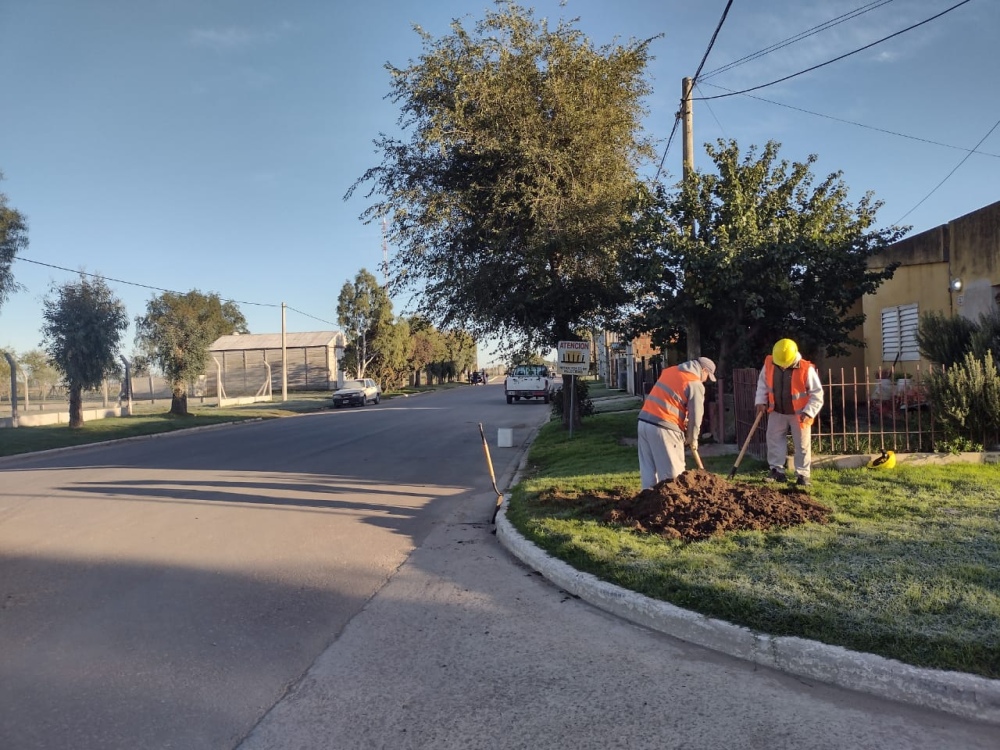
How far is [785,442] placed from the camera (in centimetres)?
888

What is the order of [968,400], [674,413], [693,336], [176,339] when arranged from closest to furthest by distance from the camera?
[674,413] < [968,400] < [693,336] < [176,339]

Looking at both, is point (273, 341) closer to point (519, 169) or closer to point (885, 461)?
point (519, 169)

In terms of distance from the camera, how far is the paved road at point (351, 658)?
3.59 metres

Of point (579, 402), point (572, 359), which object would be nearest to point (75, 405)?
point (579, 402)

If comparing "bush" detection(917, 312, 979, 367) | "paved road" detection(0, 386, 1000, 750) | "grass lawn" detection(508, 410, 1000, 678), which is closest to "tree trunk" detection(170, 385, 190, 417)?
"paved road" detection(0, 386, 1000, 750)

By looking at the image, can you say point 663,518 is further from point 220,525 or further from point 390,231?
point 390,231

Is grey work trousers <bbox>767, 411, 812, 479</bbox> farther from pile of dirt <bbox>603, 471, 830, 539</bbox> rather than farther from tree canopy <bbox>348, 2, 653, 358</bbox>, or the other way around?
tree canopy <bbox>348, 2, 653, 358</bbox>

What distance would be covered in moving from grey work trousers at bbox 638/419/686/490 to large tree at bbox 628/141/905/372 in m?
4.57

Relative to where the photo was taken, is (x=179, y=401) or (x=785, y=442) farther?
→ (x=179, y=401)

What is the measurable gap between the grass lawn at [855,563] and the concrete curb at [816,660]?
112 millimetres

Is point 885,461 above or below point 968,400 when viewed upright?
below

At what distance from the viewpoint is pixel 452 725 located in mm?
3666

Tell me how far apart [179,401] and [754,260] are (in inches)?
1001

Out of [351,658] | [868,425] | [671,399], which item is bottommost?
[351,658]
